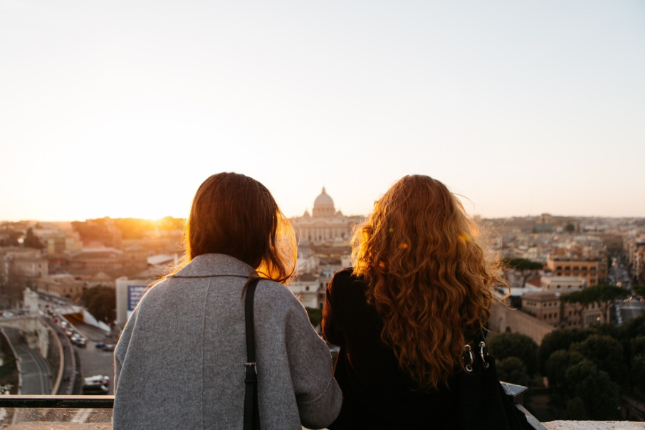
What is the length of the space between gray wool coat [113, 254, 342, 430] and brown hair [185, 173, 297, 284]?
77 mm

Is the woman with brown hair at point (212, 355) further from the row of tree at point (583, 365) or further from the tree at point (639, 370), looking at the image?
the tree at point (639, 370)

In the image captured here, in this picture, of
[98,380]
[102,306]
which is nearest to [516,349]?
[98,380]

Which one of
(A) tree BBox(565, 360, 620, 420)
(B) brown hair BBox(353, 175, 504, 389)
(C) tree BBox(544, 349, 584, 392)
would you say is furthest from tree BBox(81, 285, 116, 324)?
(B) brown hair BBox(353, 175, 504, 389)

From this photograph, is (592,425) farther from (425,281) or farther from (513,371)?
(513,371)

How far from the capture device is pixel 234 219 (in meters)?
0.94

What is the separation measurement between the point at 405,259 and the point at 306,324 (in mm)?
246

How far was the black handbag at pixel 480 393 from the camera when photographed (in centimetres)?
98

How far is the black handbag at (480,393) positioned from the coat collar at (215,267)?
0.48m

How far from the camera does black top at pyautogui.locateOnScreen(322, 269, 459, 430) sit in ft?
3.39

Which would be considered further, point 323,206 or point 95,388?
point 323,206

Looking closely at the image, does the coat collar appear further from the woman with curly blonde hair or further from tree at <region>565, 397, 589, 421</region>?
tree at <region>565, 397, 589, 421</region>

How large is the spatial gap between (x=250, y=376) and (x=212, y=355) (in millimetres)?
74

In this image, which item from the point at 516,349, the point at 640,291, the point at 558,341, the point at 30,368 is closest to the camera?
the point at 558,341

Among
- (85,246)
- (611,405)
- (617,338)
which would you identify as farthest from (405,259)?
(85,246)
